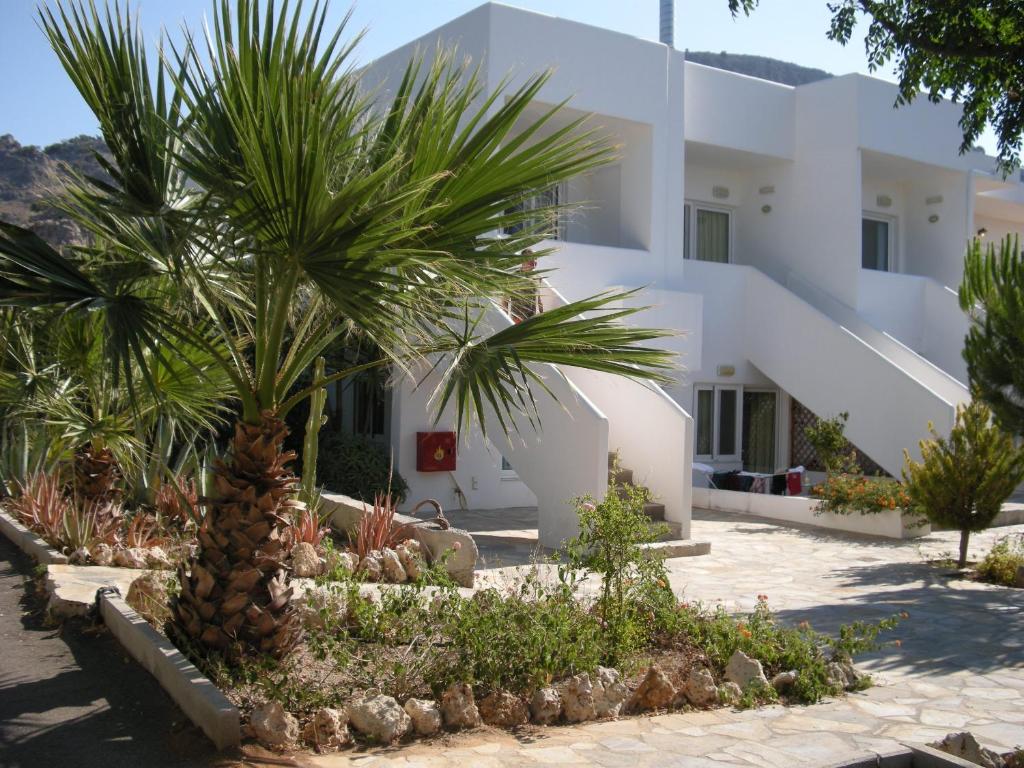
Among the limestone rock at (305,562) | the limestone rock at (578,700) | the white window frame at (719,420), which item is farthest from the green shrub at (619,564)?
the white window frame at (719,420)

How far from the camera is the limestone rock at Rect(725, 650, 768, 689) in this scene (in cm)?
628

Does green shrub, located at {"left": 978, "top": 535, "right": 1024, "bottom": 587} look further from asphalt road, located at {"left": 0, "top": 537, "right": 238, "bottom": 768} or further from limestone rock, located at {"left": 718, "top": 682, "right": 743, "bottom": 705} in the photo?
asphalt road, located at {"left": 0, "top": 537, "right": 238, "bottom": 768}

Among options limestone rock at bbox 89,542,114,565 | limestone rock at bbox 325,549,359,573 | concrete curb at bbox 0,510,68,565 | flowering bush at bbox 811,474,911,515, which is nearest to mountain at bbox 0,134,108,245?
concrete curb at bbox 0,510,68,565

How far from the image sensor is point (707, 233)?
2050cm

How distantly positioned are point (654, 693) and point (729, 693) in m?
0.55

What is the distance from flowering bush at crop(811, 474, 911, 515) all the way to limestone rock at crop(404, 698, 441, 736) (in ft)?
33.8

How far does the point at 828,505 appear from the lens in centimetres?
1459

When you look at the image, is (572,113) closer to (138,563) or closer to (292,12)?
(138,563)

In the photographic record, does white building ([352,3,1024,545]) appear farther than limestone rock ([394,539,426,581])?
Yes

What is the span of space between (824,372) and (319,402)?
11151 millimetres

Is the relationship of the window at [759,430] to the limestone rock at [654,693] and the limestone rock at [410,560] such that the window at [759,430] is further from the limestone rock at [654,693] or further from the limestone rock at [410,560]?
the limestone rock at [654,693]

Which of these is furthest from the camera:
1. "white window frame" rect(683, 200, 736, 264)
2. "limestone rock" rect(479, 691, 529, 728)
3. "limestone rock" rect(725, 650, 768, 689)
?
"white window frame" rect(683, 200, 736, 264)

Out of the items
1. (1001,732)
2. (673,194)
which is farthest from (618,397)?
(1001,732)

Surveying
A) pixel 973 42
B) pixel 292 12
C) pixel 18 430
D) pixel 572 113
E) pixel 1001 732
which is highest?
pixel 572 113
